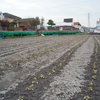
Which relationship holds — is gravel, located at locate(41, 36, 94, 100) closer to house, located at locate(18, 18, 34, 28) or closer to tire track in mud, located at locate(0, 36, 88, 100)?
tire track in mud, located at locate(0, 36, 88, 100)

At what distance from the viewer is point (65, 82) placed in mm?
4211

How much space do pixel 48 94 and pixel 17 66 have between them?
314 centimetres

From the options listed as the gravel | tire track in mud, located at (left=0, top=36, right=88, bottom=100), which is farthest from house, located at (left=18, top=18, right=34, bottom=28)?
tire track in mud, located at (left=0, top=36, right=88, bottom=100)

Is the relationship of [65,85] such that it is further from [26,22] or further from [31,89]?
[26,22]

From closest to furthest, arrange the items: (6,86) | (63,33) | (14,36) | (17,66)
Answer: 1. (6,86)
2. (17,66)
3. (14,36)
4. (63,33)

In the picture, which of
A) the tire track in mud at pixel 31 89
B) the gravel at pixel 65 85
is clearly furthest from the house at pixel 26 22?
the tire track in mud at pixel 31 89

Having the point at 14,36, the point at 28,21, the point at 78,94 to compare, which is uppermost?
the point at 28,21

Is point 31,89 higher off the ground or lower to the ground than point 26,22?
lower

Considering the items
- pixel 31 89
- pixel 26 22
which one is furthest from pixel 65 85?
pixel 26 22

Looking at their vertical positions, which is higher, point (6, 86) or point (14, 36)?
point (14, 36)

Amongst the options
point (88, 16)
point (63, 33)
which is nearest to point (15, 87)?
point (63, 33)

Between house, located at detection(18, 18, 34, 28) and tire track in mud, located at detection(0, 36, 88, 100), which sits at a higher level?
house, located at detection(18, 18, 34, 28)

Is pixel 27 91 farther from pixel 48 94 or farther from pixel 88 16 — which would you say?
pixel 88 16

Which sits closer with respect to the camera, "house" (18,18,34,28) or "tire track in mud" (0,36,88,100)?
"tire track in mud" (0,36,88,100)
